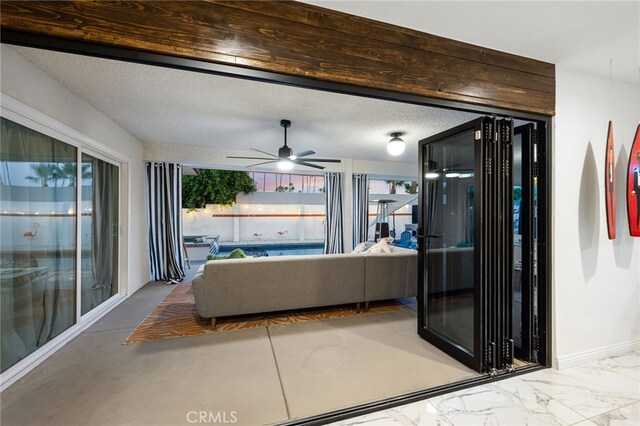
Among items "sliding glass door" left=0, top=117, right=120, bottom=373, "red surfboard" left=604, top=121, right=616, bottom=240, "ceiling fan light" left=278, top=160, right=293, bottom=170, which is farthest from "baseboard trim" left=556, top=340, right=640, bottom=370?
"sliding glass door" left=0, top=117, right=120, bottom=373

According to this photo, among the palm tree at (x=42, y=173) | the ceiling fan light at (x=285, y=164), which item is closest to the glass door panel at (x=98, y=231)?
the palm tree at (x=42, y=173)

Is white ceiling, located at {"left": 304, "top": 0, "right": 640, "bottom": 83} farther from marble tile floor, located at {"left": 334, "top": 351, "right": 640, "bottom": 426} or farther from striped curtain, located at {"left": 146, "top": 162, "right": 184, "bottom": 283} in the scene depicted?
striped curtain, located at {"left": 146, "top": 162, "right": 184, "bottom": 283}

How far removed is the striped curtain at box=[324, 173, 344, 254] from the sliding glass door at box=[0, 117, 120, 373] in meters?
4.04

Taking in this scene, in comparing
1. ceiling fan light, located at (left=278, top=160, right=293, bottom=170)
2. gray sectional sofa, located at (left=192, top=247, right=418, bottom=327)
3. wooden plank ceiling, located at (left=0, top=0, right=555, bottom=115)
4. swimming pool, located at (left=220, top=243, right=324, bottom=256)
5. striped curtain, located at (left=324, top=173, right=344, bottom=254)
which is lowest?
swimming pool, located at (left=220, top=243, right=324, bottom=256)

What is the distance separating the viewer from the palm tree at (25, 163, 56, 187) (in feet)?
7.00

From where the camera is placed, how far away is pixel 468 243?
2.18 m

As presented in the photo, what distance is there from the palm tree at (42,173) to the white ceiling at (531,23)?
2.53m

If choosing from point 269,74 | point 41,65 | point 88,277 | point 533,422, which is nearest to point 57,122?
point 41,65

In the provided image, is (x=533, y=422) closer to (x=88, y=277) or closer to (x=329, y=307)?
(x=329, y=307)

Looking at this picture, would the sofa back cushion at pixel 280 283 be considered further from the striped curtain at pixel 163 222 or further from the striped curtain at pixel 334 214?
the striped curtain at pixel 334 214

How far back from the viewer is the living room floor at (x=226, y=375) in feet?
5.37

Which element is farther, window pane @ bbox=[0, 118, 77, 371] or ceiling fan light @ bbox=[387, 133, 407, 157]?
ceiling fan light @ bbox=[387, 133, 407, 157]

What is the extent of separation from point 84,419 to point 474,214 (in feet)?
9.66

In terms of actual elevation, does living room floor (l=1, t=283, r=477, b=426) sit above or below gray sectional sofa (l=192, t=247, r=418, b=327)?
below
